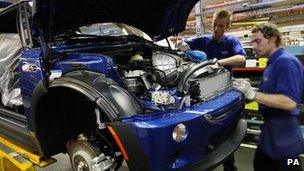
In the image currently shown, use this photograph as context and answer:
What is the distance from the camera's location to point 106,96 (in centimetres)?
196

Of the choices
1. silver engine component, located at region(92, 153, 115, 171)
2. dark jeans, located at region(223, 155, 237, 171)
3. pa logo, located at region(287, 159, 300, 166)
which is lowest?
dark jeans, located at region(223, 155, 237, 171)

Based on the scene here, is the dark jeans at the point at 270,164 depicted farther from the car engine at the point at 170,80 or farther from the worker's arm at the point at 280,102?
the car engine at the point at 170,80

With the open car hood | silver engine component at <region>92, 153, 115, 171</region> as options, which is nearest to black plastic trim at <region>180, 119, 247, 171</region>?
silver engine component at <region>92, 153, 115, 171</region>

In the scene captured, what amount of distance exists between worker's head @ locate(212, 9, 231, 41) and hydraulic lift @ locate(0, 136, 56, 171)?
2175 mm

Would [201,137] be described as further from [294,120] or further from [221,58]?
[221,58]

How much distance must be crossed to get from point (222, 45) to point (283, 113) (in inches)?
60.9

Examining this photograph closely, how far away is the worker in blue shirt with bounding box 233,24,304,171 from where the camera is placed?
2.11 metres

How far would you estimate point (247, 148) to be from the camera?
3.32m

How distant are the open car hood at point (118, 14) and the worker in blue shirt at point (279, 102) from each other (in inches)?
52.1

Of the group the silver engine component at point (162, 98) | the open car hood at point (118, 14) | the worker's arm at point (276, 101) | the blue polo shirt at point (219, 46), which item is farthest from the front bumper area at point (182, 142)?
the blue polo shirt at point (219, 46)

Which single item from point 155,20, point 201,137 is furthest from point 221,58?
point 201,137

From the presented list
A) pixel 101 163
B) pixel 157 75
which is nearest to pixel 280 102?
pixel 157 75

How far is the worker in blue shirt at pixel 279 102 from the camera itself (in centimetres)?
211

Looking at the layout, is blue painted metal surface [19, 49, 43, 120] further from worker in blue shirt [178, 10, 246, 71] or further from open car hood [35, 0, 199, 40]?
worker in blue shirt [178, 10, 246, 71]
